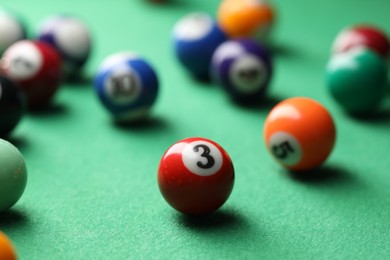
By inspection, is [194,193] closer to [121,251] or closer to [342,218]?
[121,251]

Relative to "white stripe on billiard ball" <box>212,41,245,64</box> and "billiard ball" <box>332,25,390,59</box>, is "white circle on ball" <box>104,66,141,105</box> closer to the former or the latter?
"white stripe on billiard ball" <box>212,41,245,64</box>

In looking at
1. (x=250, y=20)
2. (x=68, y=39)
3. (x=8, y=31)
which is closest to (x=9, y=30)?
(x=8, y=31)

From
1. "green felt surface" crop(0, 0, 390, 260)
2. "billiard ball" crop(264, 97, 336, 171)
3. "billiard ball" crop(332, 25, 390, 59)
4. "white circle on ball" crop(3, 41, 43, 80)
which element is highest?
"billiard ball" crop(332, 25, 390, 59)

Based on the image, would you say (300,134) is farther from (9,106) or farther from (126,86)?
(9,106)

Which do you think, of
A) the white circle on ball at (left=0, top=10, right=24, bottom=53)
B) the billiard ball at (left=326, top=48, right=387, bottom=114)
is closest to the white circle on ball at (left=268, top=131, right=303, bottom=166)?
the billiard ball at (left=326, top=48, right=387, bottom=114)

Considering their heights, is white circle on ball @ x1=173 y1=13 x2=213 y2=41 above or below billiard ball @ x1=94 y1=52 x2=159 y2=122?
above

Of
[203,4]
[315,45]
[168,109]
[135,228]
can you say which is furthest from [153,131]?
[203,4]

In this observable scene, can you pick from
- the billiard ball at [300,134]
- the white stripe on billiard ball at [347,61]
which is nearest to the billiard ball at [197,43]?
the white stripe on billiard ball at [347,61]
